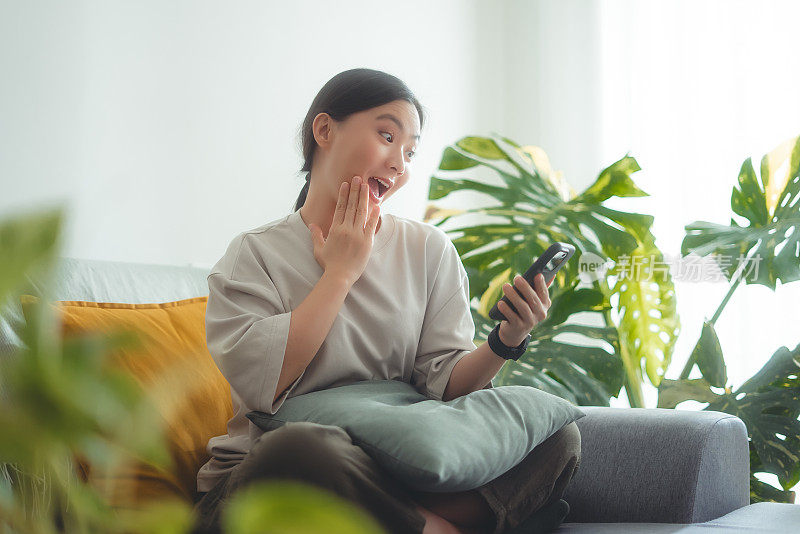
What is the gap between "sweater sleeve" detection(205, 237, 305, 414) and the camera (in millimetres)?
1066

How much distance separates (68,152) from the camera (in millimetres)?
1578

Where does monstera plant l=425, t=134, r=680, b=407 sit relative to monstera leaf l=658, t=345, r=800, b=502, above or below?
above

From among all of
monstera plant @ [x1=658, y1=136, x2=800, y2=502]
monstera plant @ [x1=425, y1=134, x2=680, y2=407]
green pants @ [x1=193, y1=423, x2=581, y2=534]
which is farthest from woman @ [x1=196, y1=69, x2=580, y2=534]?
monstera plant @ [x1=658, y1=136, x2=800, y2=502]

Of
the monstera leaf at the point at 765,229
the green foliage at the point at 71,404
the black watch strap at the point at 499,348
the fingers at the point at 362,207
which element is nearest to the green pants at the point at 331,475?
the black watch strap at the point at 499,348

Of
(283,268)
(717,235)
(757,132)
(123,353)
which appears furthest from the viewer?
(757,132)

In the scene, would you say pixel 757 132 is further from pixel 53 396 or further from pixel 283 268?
pixel 53 396

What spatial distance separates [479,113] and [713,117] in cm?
87

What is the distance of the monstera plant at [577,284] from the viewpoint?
1.82m

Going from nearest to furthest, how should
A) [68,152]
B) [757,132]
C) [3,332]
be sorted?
[3,332] < [68,152] < [757,132]

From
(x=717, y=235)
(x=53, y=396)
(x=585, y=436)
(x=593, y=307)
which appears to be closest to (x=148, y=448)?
(x=53, y=396)

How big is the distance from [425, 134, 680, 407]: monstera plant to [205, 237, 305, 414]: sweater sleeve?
2.57ft

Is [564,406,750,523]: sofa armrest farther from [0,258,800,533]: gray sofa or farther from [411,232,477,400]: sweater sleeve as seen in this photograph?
[411,232,477,400]: sweater sleeve

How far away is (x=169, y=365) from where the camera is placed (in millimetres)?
1017

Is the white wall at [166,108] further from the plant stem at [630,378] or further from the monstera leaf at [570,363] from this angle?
the plant stem at [630,378]
